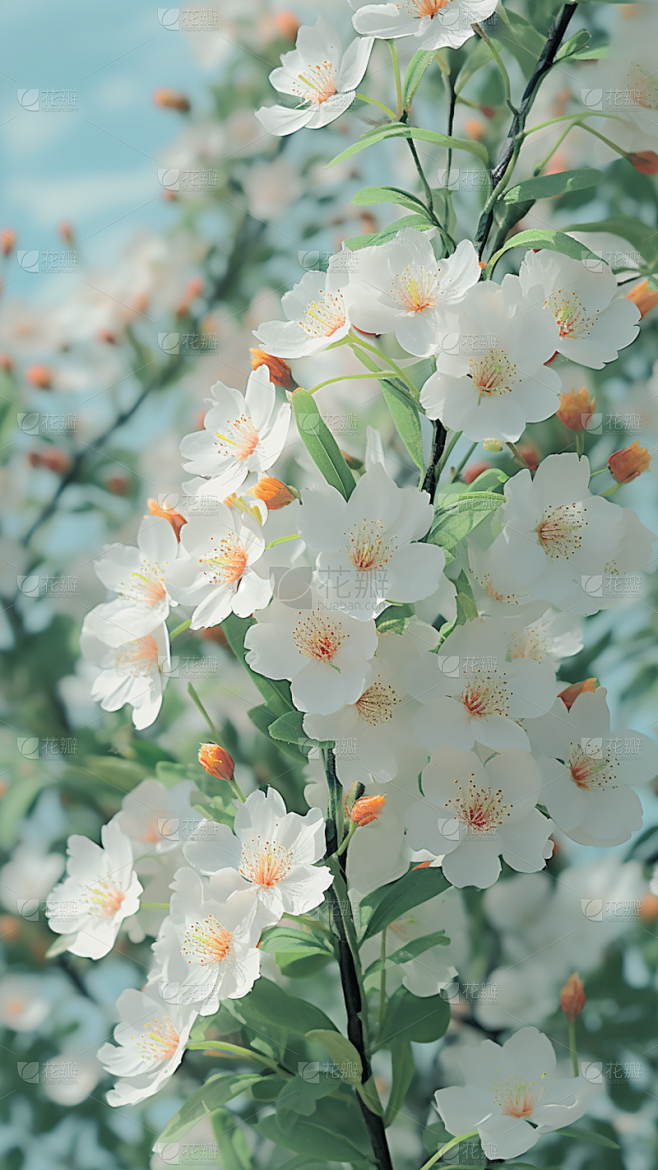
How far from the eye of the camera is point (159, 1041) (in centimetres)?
53

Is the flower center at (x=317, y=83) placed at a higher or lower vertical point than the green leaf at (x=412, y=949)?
higher

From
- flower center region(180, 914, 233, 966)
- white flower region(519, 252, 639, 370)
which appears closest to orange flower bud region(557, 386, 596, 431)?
white flower region(519, 252, 639, 370)

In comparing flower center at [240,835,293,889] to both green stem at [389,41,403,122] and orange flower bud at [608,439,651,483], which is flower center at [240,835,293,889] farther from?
green stem at [389,41,403,122]

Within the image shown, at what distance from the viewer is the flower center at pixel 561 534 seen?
48 centimetres

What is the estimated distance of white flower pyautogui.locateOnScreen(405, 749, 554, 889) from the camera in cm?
47

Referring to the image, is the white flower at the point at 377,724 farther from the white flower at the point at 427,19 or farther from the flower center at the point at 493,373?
the white flower at the point at 427,19

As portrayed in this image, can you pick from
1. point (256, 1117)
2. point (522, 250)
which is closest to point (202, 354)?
point (522, 250)

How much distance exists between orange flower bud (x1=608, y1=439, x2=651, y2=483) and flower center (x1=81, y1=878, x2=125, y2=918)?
1.31 ft

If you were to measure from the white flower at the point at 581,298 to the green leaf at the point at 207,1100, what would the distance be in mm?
464

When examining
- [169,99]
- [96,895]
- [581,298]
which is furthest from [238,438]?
[169,99]

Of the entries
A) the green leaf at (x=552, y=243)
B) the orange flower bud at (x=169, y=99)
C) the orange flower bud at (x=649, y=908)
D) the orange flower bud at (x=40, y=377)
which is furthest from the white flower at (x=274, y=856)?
the orange flower bud at (x=169, y=99)

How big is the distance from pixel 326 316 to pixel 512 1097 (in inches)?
17.6

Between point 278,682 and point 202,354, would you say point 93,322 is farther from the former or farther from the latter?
point 278,682

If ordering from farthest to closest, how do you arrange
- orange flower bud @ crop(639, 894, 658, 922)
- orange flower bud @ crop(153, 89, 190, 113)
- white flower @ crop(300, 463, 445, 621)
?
1. orange flower bud @ crop(153, 89, 190, 113)
2. orange flower bud @ crop(639, 894, 658, 922)
3. white flower @ crop(300, 463, 445, 621)
